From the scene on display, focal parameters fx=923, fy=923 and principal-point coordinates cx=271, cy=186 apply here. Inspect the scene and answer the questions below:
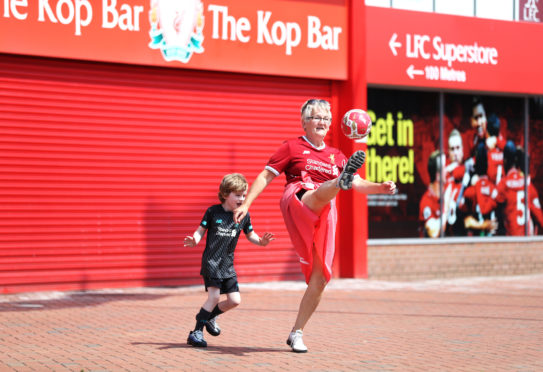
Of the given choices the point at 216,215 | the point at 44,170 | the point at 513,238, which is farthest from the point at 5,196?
the point at 513,238

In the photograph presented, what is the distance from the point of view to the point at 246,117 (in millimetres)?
13922

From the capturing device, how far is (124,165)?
509 inches

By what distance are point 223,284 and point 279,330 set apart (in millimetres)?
1405

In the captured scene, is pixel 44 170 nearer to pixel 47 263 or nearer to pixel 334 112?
pixel 47 263

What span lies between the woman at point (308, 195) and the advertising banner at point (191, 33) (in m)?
5.78

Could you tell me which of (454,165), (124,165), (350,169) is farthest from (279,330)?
(454,165)

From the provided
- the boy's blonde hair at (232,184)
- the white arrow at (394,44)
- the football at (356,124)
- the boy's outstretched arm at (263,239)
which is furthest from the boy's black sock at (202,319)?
the white arrow at (394,44)

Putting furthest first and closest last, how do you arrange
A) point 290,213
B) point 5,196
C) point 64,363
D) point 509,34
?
point 509,34 < point 5,196 < point 290,213 < point 64,363

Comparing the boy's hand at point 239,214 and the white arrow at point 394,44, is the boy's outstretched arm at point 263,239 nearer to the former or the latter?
the boy's hand at point 239,214

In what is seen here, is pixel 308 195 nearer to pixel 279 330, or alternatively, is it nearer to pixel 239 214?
pixel 239 214

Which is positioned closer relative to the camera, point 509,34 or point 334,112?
point 334,112

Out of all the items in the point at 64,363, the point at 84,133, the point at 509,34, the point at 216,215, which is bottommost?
the point at 64,363

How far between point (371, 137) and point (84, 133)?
487 cm

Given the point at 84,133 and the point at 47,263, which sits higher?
the point at 84,133
